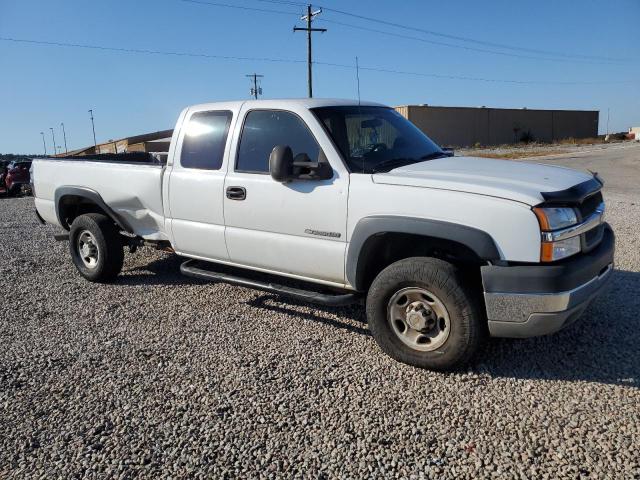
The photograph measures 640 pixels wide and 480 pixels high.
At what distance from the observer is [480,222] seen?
335 centimetres

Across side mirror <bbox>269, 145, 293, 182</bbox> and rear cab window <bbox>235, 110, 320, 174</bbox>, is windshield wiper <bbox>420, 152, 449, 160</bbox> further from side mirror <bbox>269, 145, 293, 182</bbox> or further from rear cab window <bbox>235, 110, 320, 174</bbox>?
side mirror <bbox>269, 145, 293, 182</bbox>

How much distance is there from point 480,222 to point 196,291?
3450 mm

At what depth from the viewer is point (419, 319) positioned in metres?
3.71

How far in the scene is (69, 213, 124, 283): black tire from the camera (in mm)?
5898

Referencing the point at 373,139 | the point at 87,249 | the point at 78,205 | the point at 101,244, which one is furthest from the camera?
the point at 78,205

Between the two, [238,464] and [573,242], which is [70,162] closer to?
[238,464]

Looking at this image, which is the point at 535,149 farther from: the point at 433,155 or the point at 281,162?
the point at 281,162

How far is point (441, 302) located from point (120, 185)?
3.69m

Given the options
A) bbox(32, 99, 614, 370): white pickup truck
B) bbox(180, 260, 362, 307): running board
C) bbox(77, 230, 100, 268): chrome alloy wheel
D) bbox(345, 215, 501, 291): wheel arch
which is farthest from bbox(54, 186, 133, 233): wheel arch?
bbox(345, 215, 501, 291): wheel arch

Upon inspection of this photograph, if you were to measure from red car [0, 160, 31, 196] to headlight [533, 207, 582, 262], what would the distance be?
885 inches

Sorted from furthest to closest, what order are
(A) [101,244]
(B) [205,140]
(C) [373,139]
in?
1. (A) [101,244]
2. (B) [205,140]
3. (C) [373,139]

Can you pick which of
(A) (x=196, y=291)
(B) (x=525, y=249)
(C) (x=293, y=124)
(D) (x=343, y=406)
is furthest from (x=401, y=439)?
(A) (x=196, y=291)

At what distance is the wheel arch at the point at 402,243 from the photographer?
338 centimetres

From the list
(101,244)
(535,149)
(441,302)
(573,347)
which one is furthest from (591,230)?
(535,149)
